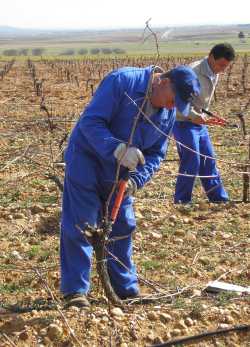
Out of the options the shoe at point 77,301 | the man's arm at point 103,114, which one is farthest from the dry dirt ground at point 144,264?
the man's arm at point 103,114

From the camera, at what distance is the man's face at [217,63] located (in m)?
5.83

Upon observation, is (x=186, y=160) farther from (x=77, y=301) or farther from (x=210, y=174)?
(x=77, y=301)

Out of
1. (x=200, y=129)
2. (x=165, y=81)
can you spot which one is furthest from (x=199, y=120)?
(x=165, y=81)

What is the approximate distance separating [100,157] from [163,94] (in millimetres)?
526

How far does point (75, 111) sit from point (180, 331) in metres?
11.2

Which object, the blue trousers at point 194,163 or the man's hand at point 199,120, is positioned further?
the blue trousers at point 194,163

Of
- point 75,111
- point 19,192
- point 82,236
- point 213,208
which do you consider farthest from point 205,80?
point 75,111

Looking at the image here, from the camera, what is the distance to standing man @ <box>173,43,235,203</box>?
577 cm

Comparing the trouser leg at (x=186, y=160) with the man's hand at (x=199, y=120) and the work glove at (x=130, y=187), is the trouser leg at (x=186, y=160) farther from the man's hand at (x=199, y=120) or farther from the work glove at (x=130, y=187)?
the work glove at (x=130, y=187)

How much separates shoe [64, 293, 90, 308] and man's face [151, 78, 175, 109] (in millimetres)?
1206

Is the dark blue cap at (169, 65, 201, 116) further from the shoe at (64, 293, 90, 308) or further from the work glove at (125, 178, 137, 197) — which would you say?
the shoe at (64, 293, 90, 308)

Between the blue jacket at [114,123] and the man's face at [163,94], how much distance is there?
0.23ft

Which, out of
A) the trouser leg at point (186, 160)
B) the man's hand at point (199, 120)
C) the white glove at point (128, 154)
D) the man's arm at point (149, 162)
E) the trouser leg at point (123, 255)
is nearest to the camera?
the white glove at point (128, 154)

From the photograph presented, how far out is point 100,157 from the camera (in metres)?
3.63
